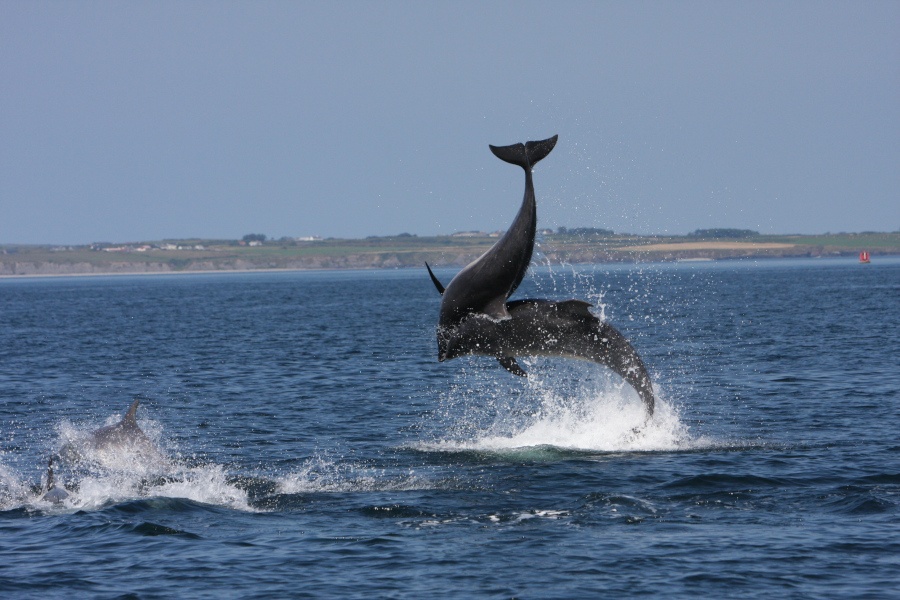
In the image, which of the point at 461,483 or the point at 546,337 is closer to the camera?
the point at 546,337

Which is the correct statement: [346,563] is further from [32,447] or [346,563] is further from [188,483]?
[32,447]

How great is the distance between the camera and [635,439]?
26.6 metres

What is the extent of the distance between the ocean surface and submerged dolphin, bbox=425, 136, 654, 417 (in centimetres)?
252

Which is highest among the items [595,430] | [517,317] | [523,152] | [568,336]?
[523,152]

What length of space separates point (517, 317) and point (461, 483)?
12.3ft

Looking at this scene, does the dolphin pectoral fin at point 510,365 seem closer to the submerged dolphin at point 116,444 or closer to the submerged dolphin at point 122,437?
the submerged dolphin at point 116,444

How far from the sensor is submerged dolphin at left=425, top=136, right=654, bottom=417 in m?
19.0

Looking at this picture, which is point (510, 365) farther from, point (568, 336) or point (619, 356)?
point (619, 356)

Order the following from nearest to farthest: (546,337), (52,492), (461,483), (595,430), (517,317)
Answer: (517,317) → (546,337) → (52,492) → (461,483) → (595,430)

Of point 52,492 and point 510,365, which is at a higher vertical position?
point 510,365

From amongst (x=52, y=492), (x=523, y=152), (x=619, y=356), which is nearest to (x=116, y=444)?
(x=52, y=492)

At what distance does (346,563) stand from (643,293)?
121062mm

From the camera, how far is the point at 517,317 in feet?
68.9

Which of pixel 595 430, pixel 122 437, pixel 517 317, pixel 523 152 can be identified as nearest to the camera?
pixel 523 152
